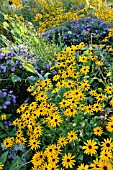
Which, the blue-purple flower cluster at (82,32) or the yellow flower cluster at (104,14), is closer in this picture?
the blue-purple flower cluster at (82,32)

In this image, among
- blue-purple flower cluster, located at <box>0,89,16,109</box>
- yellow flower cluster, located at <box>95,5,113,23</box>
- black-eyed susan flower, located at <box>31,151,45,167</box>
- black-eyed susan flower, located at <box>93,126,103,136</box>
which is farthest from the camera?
yellow flower cluster, located at <box>95,5,113,23</box>

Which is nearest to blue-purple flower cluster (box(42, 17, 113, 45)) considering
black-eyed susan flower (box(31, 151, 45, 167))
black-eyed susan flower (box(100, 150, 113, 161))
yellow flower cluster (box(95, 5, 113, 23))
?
yellow flower cluster (box(95, 5, 113, 23))

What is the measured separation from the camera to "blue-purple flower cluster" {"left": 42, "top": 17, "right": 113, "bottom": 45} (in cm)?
374

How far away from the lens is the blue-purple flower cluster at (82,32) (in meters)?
3.74

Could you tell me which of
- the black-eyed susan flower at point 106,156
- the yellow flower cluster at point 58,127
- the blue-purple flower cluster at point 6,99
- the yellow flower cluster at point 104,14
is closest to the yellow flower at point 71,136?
the yellow flower cluster at point 58,127

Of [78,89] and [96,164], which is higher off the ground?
[78,89]

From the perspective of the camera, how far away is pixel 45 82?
224cm

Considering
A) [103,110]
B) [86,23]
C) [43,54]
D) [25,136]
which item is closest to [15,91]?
[43,54]

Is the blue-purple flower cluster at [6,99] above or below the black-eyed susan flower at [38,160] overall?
above

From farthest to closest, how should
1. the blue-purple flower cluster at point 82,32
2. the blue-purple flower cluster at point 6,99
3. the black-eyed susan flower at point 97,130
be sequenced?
the blue-purple flower cluster at point 82,32 → the blue-purple flower cluster at point 6,99 → the black-eyed susan flower at point 97,130

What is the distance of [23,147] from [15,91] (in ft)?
2.92

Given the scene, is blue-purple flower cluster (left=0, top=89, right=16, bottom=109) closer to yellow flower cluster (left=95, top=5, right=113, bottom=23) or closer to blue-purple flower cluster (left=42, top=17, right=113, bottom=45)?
blue-purple flower cluster (left=42, top=17, right=113, bottom=45)

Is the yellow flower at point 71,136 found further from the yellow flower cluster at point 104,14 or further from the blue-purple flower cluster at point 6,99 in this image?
the yellow flower cluster at point 104,14

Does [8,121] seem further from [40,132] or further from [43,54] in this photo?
[43,54]
